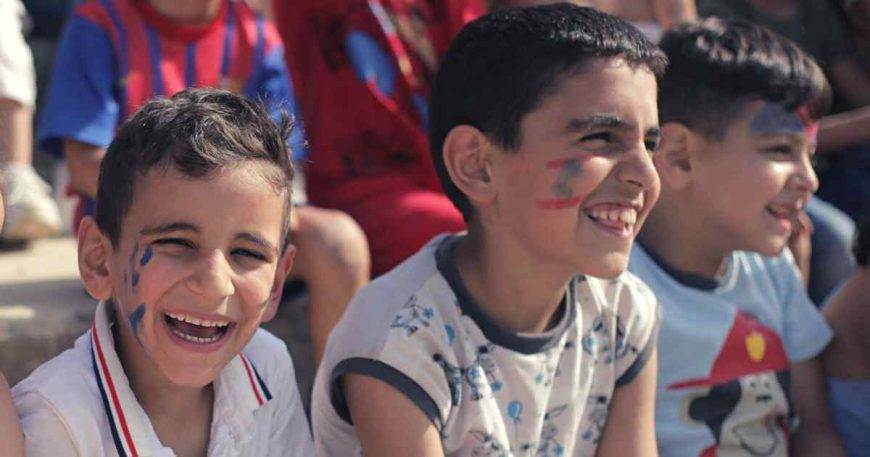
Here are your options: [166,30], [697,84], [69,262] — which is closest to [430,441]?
[697,84]

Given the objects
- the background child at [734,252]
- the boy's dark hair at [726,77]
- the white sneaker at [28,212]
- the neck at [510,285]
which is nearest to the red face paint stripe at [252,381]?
the neck at [510,285]

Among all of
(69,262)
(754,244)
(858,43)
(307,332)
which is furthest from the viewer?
(858,43)

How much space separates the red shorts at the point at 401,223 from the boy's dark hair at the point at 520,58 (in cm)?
65

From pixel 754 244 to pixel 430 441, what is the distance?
39.4 inches

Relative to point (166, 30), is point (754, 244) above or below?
below

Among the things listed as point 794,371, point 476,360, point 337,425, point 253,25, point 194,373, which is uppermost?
point 253,25

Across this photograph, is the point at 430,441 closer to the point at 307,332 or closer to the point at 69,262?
the point at 307,332

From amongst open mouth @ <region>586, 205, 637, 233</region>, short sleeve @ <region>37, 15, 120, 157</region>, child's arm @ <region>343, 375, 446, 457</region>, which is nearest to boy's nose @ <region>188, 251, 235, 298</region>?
child's arm @ <region>343, 375, 446, 457</region>

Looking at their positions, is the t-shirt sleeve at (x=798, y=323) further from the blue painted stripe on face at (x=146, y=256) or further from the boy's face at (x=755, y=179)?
the blue painted stripe on face at (x=146, y=256)

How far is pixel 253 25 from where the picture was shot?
3121mm

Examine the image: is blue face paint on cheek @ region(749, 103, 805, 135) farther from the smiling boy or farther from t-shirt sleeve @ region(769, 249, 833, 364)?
the smiling boy

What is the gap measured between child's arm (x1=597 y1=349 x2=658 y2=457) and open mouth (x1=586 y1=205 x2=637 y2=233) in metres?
0.35

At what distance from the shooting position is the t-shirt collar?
1.81 m

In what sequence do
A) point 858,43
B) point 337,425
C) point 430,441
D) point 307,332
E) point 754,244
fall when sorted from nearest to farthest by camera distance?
point 430,441 < point 337,425 < point 754,244 < point 307,332 < point 858,43
